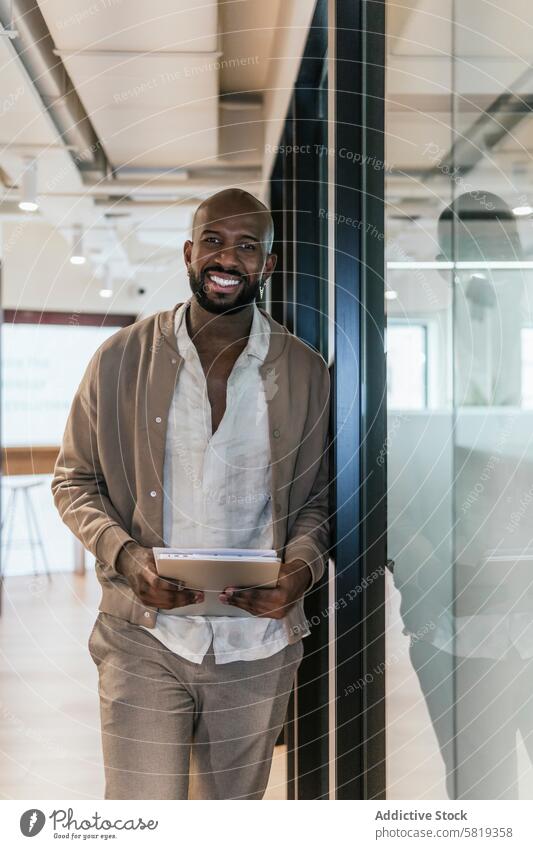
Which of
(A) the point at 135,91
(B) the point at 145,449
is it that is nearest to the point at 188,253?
(B) the point at 145,449

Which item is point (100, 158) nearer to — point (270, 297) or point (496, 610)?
point (270, 297)

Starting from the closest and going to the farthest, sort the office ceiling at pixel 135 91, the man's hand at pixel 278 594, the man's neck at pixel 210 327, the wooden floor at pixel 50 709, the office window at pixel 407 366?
the office window at pixel 407 366, the man's hand at pixel 278 594, the man's neck at pixel 210 327, the office ceiling at pixel 135 91, the wooden floor at pixel 50 709

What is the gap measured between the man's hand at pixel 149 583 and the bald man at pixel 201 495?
0.01m

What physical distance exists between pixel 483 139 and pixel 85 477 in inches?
24.3

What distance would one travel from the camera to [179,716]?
1026 millimetres

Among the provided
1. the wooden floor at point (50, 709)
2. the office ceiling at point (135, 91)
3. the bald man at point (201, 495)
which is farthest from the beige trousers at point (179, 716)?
the office ceiling at point (135, 91)

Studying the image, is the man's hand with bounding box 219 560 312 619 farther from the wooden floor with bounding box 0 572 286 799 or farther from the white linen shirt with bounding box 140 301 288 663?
the wooden floor with bounding box 0 572 286 799

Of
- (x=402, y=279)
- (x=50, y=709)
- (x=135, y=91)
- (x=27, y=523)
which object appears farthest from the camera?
(x=27, y=523)

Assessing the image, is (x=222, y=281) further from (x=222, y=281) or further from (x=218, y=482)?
(x=218, y=482)

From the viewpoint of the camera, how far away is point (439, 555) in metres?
0.85

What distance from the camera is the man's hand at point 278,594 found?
97 cm

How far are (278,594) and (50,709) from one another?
4.70ft

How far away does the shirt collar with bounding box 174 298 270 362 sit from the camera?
3.43 feet

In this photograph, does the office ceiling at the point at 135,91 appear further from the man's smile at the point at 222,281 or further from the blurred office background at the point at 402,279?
the man's smile at the point at 222,281
